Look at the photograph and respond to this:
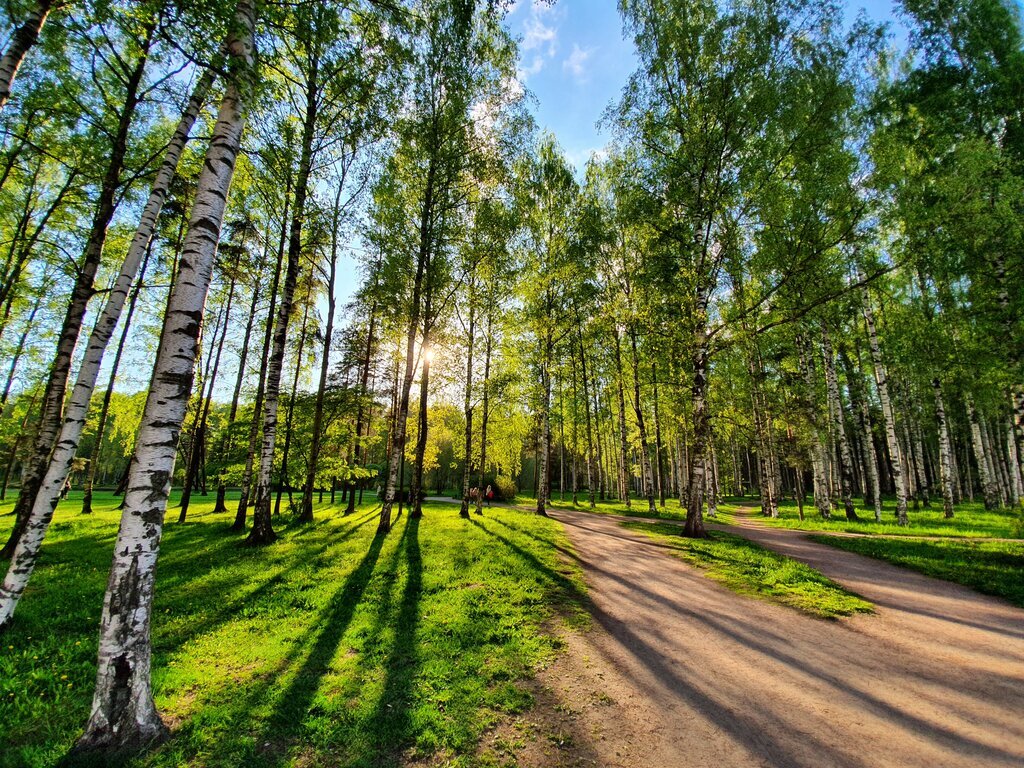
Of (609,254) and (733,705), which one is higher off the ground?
(609,254)

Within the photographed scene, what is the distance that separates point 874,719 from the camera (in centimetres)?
387

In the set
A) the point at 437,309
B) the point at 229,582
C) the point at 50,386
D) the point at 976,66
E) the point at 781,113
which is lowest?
the point at 229,582

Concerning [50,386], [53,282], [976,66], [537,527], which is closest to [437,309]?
[537,527]

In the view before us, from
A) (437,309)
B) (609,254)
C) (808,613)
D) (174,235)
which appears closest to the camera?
(808,613)

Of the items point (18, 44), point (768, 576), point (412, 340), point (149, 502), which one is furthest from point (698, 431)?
point (18, 44)

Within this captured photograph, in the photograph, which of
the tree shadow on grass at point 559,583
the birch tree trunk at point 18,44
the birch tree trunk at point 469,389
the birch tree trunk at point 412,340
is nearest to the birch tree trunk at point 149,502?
the birch tree trunk at point 18,44

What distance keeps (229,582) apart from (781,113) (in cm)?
2002

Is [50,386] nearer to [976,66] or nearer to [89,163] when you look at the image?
[89,163]

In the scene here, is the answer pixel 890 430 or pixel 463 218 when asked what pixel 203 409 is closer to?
pixel 463 218

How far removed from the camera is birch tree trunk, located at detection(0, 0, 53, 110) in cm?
553

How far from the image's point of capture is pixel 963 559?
9.42m

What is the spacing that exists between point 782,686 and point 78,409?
10.2 metres

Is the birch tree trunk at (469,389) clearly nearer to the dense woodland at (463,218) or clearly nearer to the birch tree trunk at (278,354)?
the dense woodland at (463,218)

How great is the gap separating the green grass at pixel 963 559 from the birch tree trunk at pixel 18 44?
18.2 metres
